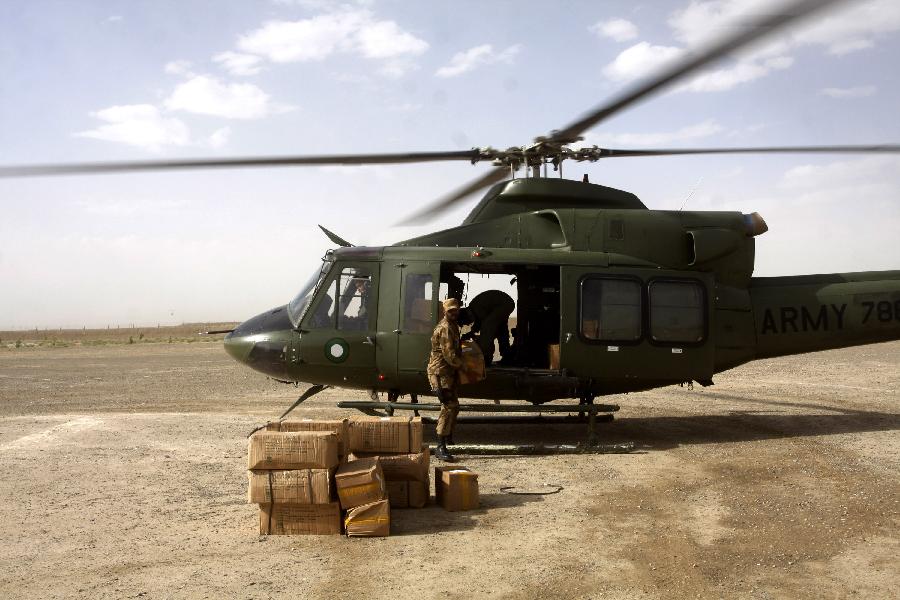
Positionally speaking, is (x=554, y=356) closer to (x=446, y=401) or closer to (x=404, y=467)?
(x=446, y=401)

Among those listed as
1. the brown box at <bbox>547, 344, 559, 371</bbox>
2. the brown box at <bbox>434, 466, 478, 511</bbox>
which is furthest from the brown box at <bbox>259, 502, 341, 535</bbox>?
the brown box at <bbox>547, 344, 559, 371</bbox>

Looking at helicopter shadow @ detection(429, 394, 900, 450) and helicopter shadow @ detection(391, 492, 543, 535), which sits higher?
helicopter shadow @ detection(429, 394, 900, 450)

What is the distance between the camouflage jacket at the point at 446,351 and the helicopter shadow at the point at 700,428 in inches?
A: 70.8

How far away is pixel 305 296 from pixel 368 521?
486cm

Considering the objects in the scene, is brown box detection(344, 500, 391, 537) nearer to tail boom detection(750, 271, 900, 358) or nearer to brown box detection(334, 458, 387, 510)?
brown box detection(334, 458, 387, 510)

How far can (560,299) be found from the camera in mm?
9852

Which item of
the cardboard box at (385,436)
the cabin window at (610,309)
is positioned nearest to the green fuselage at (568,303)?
the cabin window at (610,309)

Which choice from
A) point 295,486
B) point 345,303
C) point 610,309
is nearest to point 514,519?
point 295,486

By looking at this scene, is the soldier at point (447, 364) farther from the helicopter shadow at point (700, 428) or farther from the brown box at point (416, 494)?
the brown box at point (416, 494)

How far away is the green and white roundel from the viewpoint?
994 centimetres

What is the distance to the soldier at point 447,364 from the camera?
877 centimetres

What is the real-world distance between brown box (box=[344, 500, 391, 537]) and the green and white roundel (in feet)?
13.4

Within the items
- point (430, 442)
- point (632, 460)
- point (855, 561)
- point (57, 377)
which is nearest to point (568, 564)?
point (855, 561)

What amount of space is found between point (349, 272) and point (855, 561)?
674 centimetres
